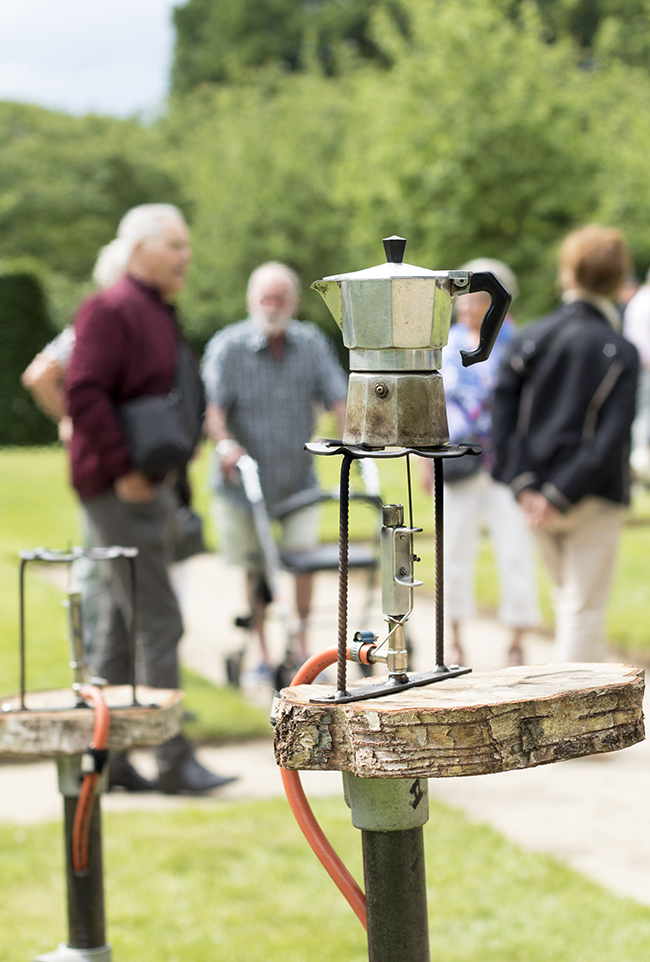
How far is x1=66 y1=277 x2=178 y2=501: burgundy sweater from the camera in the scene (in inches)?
175

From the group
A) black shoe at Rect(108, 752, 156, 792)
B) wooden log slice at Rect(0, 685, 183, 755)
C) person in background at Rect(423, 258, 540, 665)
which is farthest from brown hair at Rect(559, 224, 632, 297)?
wooden log slice at Rect(0, 685, 183, 755)

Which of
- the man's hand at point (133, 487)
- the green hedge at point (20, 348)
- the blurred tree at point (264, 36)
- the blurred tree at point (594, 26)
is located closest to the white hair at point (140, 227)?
the man's hand at point (133, 487)

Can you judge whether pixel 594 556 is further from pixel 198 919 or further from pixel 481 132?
pixel 481 132

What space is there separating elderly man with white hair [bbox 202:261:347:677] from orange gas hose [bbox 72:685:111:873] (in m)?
3.49

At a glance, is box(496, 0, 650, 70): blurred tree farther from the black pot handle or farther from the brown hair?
the black pot handle

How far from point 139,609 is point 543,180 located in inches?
698

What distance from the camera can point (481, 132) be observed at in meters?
20.5

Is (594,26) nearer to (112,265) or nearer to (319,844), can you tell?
(112,265)

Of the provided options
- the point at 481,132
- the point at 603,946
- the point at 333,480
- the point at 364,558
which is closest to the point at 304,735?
the point at 603,946

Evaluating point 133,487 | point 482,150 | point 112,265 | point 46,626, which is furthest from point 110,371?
point 482,150

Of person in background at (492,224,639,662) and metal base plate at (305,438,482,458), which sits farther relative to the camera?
person in background at (492,224,639,662)

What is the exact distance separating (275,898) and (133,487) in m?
1.57

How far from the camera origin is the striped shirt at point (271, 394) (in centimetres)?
626

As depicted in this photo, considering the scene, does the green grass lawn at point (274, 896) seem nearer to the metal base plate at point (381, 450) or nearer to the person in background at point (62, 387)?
the metal base plate at point (381, 450)
